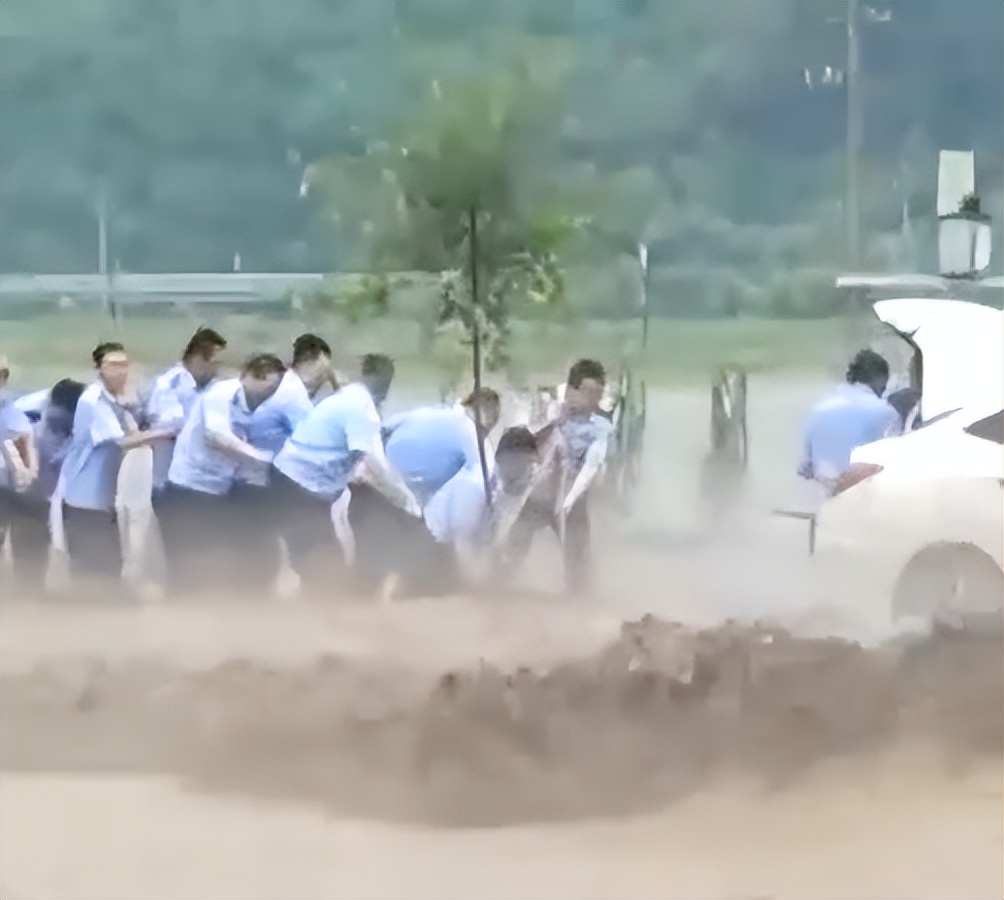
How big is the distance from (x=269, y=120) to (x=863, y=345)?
961 mm

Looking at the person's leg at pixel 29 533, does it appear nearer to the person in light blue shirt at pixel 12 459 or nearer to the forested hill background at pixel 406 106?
the person in light blue shirt at pixel 12 459

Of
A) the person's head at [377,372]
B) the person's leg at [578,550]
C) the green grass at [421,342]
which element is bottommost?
the person's leg at [578,550]

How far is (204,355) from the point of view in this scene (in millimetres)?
1747

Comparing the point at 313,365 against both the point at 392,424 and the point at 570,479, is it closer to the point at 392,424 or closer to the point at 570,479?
the point at 392,424

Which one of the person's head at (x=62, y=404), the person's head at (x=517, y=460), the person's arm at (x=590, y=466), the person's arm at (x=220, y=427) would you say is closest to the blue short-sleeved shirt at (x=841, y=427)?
the person's arm at (x=590, y=466)

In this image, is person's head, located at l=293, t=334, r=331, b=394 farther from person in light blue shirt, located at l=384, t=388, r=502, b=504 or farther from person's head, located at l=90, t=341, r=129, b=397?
person's head, located at l=90, t=341, r=129, b=397

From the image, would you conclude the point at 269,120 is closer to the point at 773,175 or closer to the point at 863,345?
the point at 773,175

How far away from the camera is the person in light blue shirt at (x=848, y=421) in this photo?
177 centimetres

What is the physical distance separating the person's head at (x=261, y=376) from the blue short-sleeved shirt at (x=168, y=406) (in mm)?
77

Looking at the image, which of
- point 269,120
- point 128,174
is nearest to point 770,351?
point 269,120

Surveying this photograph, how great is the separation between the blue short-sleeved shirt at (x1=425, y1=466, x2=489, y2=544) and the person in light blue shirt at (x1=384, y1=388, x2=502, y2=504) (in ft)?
0.05

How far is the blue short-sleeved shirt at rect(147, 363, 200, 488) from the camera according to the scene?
69.0 inches

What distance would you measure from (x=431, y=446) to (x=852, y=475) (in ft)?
2.11

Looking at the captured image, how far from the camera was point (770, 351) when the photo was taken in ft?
5.78
